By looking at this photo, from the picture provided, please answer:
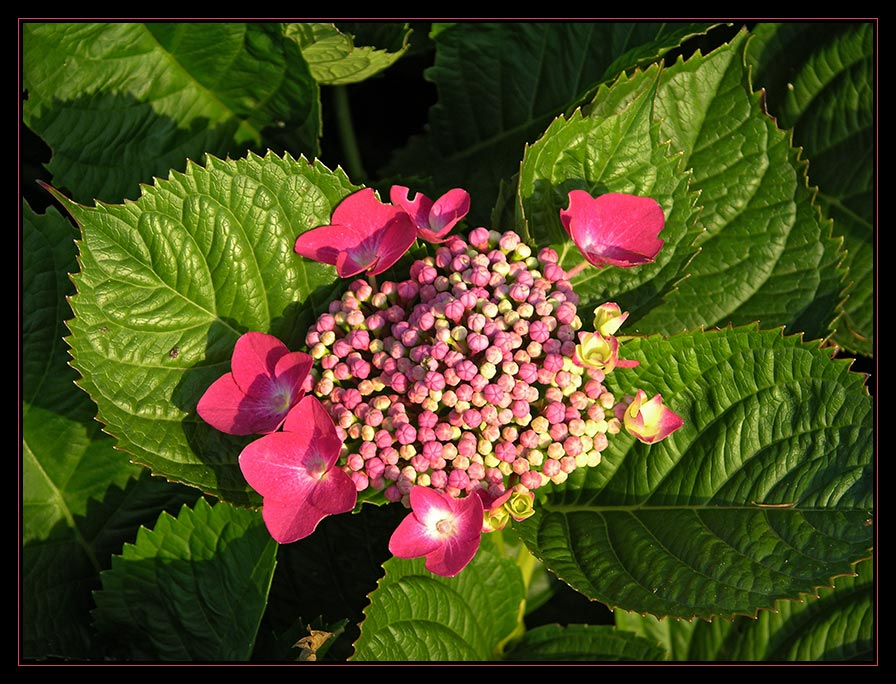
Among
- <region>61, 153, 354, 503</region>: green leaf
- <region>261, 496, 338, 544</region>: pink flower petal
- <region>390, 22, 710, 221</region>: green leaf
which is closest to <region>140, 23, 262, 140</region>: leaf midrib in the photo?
<region>390, 22, 710, 221</region>: green leaf

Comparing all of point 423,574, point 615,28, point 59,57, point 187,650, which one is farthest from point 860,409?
point 59,57

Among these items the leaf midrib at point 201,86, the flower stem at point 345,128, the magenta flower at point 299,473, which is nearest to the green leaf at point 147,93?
the leaf midrib at point 201,86

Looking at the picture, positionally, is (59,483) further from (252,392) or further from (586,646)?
(586,646)

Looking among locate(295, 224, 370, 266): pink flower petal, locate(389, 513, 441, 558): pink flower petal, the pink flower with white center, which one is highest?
locate(295, 224, 370, 266): pink flower petal

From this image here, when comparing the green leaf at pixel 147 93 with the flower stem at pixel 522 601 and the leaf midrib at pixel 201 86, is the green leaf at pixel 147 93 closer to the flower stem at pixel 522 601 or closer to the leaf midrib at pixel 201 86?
the leaf midrib at pixel 201 86

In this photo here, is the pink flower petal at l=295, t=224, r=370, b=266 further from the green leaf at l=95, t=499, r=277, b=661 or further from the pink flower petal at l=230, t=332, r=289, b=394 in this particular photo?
the green leaf at l=95, t=499, r=277, b=661
